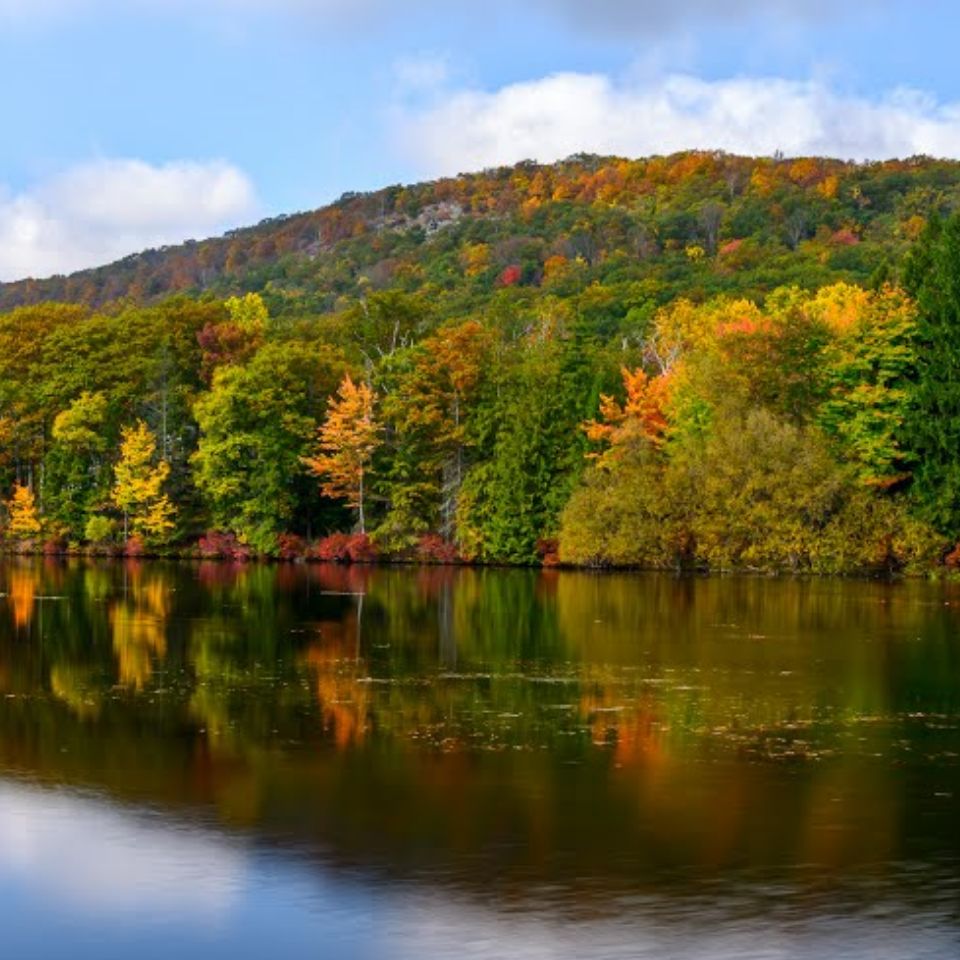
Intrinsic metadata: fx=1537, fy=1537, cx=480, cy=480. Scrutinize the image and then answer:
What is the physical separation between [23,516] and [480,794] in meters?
62.3

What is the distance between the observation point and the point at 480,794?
683 inches

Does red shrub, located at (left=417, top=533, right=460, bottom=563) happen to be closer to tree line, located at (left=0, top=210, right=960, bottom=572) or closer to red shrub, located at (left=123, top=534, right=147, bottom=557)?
tree line, located at (left=0, top=210, right=960, bottom=572)

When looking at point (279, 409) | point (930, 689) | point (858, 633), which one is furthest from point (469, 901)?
point (279, 409)

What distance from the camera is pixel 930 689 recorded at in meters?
25.9

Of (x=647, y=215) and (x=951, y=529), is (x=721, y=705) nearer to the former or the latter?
(x=951, y=529)

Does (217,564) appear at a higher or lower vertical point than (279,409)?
lower

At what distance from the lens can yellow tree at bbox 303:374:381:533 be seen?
227 feet

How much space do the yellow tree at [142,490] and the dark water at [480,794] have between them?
122 feet

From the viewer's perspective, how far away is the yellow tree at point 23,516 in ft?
248

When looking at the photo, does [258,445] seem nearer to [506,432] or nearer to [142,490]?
[142,490]

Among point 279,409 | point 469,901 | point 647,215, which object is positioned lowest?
point 469,901

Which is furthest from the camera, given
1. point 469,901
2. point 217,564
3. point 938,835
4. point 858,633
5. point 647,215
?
point 647,215

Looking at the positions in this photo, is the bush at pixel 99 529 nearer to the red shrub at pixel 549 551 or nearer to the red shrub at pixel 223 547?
the red shrub at pixel 223 547

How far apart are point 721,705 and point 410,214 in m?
129
